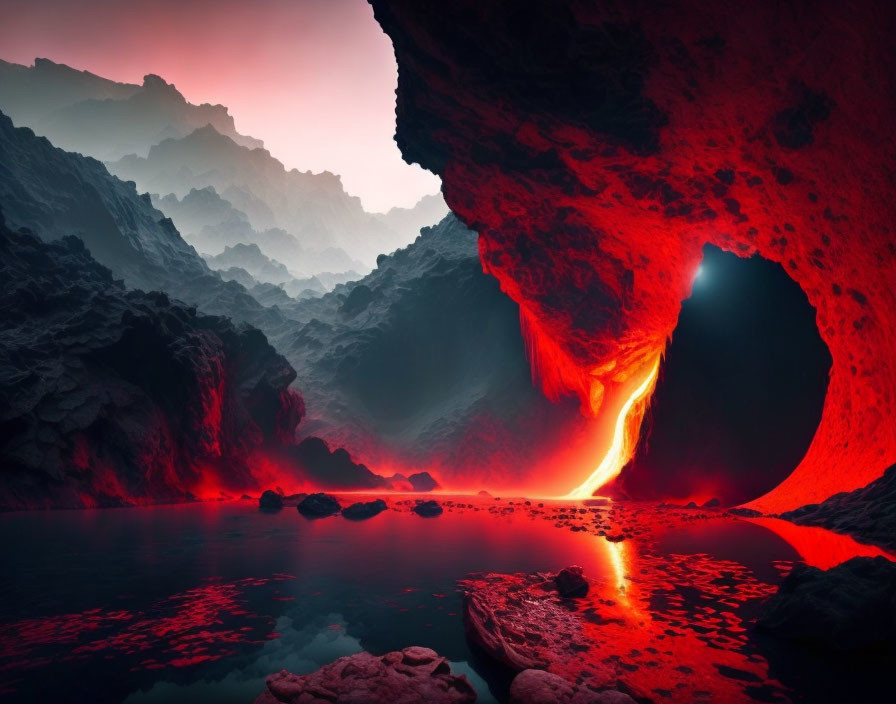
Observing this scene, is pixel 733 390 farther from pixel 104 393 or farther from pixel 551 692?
pixel 104 393

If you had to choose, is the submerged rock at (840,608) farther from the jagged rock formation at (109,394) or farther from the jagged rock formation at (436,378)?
the jagged rock formation at (436,378)

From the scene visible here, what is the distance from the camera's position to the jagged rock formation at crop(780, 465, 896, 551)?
37.0 ft

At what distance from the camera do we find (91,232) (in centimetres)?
5100

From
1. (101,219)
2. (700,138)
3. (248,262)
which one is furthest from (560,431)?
(248,262)

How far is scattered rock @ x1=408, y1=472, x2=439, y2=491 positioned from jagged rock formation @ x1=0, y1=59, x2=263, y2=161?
139532 mm

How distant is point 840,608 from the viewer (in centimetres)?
570

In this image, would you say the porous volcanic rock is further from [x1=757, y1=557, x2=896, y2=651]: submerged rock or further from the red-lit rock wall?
the red-lit rock wall

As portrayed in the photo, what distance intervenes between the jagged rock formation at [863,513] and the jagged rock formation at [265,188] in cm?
14246

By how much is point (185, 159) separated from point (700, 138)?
507 ft

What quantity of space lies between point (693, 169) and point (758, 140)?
8.79 feet

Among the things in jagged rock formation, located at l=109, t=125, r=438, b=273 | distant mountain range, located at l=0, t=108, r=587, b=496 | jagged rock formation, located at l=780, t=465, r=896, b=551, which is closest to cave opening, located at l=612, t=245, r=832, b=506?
jagged rock formation, located at l=780, t=465, r=896, b=551

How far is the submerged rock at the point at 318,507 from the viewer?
22828 millimetres

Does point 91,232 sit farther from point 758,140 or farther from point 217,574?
point 758,140

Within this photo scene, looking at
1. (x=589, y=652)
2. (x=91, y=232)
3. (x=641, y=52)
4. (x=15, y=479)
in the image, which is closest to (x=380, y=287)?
(x=91, y=232)
